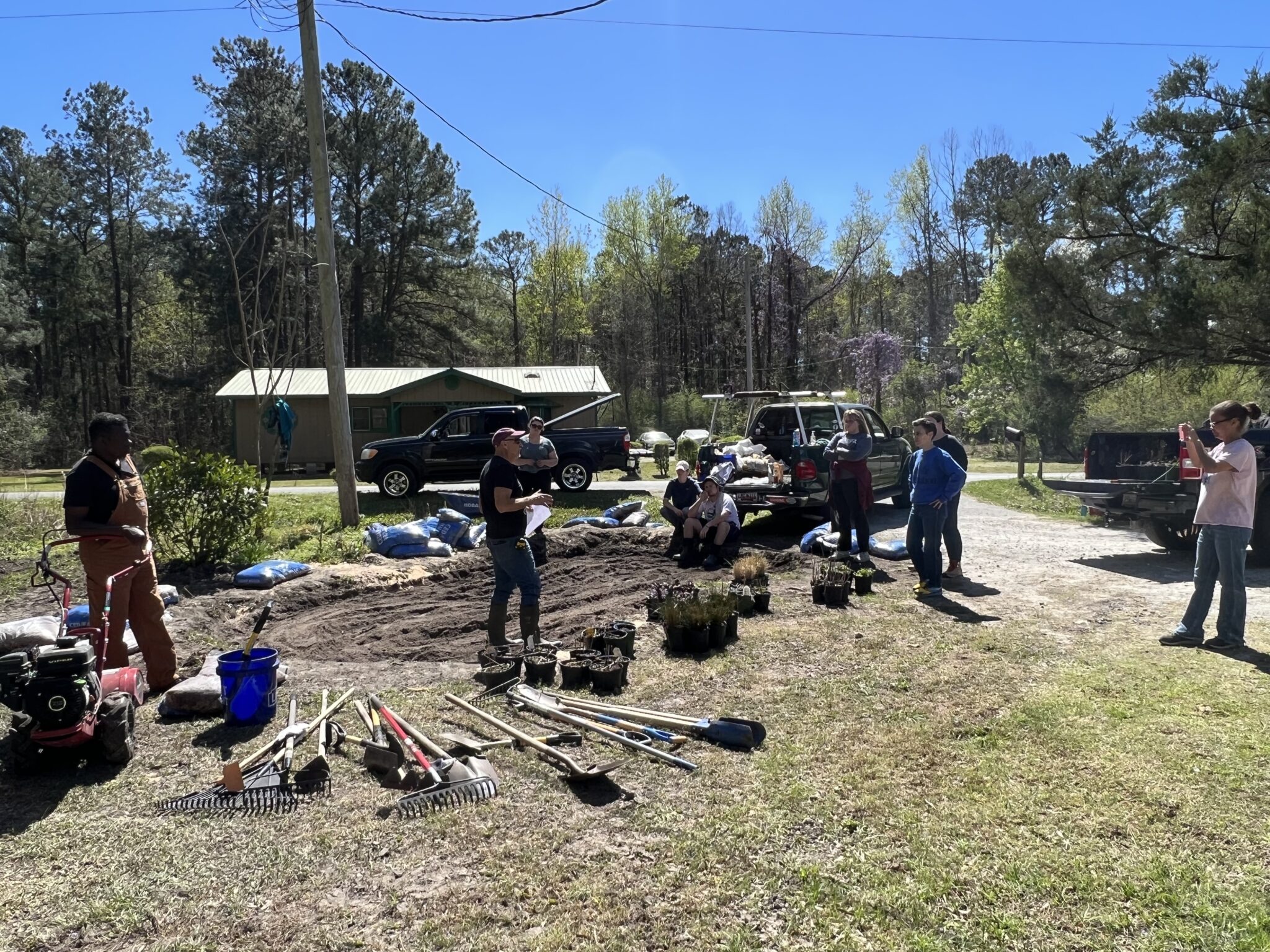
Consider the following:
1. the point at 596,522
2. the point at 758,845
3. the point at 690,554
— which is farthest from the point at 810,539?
the point at 758,845

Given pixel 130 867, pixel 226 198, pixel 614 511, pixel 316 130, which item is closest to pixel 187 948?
pixel 130 867

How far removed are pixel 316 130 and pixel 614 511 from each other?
7.17m

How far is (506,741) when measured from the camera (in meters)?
4.69

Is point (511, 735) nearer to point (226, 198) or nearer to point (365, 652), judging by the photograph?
point (365, 652)

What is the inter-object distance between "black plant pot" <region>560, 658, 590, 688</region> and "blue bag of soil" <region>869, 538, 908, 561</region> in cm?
562

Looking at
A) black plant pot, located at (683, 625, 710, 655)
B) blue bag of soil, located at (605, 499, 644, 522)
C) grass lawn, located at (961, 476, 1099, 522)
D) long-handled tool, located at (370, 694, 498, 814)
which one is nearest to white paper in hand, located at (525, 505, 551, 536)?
black plant pot, located at (683, 625, 710, 655)

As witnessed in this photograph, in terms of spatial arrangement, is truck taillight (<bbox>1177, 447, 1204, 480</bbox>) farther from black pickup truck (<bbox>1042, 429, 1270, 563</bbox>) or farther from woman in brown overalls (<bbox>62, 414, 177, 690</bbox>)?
woman in brown overalls (<bbox>62, 414, 177, 690</bbox>)

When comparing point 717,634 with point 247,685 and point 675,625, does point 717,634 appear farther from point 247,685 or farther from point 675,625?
point 247,685

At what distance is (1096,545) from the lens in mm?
11203

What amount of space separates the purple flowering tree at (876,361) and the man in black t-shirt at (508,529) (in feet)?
127

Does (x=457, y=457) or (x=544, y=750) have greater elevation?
(x=457, y=457)

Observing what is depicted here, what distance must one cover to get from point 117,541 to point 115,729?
4.62 feet

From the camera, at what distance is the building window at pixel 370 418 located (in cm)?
2761

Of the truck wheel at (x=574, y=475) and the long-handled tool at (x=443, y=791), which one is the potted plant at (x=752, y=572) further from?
the truck wheel at (x=574, y=475)
